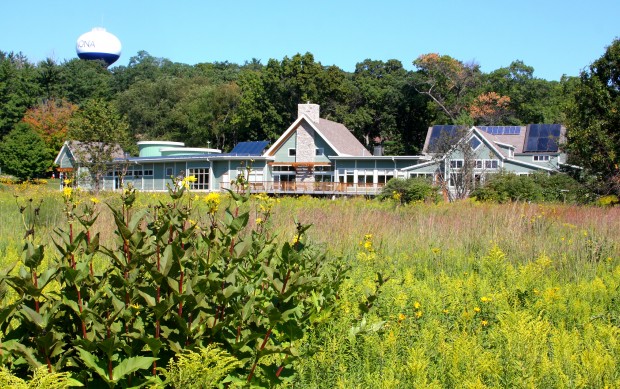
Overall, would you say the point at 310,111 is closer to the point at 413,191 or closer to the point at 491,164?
the point at 491,164

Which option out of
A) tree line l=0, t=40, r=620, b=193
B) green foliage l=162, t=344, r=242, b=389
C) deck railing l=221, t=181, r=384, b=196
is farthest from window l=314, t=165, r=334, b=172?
Result: green foliage l=162, t=344, r=242, b=389

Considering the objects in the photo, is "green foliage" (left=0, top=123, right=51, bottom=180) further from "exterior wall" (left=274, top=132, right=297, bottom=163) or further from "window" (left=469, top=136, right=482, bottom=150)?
"window" (left=469, top=136, right=482, bottom=150)

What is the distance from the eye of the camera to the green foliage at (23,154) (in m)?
51.9

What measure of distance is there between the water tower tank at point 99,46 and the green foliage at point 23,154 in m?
52.8

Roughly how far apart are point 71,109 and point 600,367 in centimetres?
6208

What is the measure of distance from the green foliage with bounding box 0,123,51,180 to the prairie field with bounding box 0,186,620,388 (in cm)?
4603

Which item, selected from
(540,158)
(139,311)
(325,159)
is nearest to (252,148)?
(325,159)

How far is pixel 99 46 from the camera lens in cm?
10388

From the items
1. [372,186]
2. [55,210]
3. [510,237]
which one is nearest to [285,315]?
[510,237]

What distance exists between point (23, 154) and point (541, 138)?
3904 centimetres

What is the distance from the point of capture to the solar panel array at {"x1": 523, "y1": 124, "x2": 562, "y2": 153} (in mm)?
44781

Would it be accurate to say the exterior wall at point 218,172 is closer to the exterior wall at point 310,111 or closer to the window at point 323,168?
the window at point 323,168

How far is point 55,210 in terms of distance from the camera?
1252cm

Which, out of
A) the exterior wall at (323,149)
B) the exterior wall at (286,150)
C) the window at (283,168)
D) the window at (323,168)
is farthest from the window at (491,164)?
the window at (283,168)
